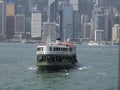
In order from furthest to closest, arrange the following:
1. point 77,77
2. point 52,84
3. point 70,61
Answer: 1. point 70,61
2. point 77,77
3. point 52,84

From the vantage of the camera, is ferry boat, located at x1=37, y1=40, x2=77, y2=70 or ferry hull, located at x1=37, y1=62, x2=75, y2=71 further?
ferry boat, located at x1=37, y1=40, x2=77, y2=70

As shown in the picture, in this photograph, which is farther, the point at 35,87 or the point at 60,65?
the point at 60,65

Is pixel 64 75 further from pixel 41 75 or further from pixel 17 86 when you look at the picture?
pixel 17 86

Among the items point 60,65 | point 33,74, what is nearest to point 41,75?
point 33,74

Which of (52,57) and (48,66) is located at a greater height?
(52,57)

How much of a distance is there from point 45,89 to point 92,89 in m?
4.13

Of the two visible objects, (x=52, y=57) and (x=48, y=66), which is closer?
(x=48, y=66)

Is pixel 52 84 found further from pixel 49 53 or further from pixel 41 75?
pixel 49 53

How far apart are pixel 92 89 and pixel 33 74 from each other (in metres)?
15.7

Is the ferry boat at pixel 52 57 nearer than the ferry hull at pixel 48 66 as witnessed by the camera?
A: No

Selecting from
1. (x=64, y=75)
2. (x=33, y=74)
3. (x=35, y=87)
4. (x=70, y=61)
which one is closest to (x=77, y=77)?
(x=64, y=75)

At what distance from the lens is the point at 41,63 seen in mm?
55344

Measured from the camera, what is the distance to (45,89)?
37875 millimetres

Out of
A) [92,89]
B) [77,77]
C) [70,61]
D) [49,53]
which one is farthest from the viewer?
[70,61]
